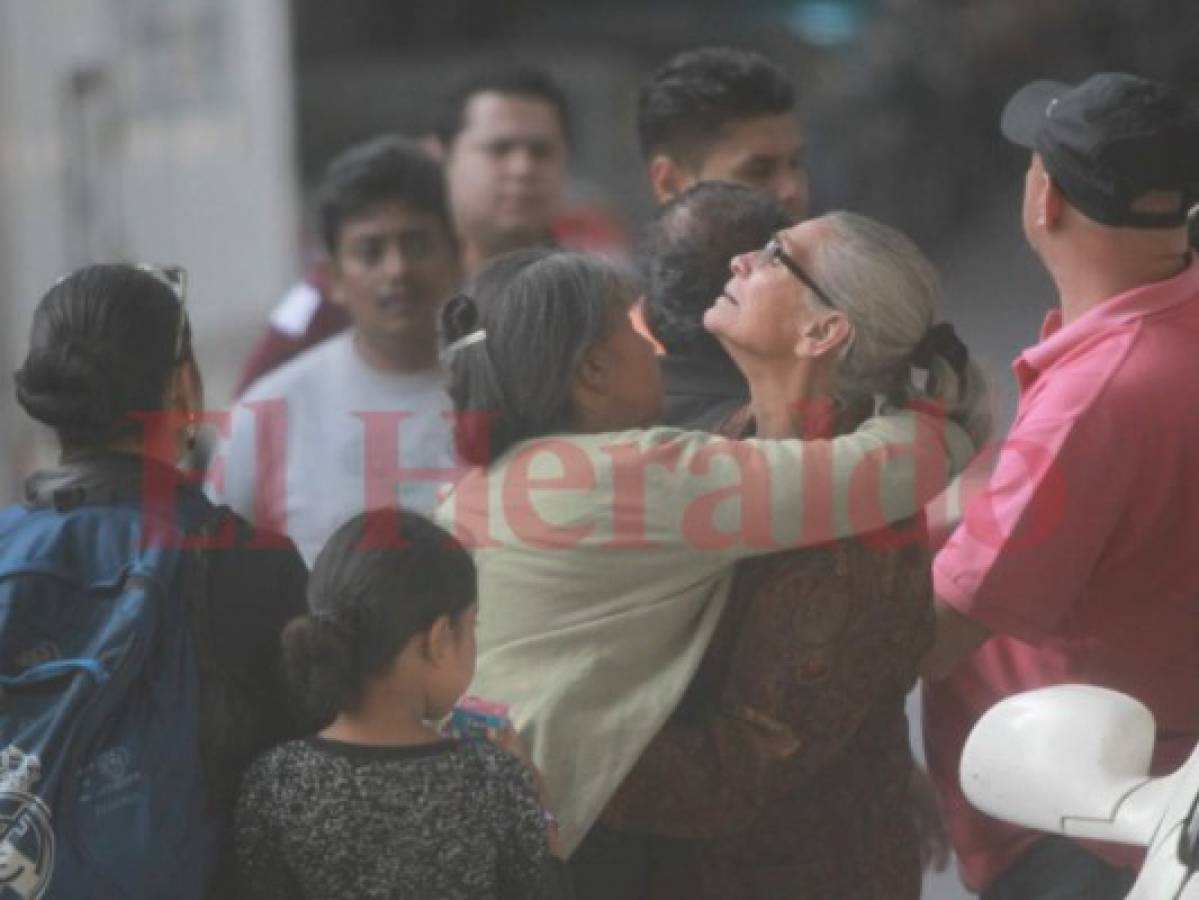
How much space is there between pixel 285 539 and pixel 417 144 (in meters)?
2.22

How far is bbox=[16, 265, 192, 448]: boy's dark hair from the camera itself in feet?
11.4

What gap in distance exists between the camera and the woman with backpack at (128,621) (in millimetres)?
3326

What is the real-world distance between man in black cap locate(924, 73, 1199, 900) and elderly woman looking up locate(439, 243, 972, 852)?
141mm

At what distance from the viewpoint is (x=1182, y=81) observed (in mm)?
20016

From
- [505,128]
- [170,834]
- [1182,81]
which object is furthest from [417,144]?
[1182,81]

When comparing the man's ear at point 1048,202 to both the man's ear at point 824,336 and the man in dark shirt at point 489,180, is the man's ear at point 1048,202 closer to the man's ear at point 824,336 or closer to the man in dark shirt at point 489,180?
the man's ear at point 824,336

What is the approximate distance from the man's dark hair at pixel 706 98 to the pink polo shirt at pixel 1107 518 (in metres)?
1.24

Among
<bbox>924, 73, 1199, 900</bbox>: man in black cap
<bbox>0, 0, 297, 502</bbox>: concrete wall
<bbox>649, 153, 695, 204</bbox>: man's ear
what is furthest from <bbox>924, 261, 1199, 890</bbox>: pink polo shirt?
<bbox>0, 0, 297, 502</bbox>: concrete wall

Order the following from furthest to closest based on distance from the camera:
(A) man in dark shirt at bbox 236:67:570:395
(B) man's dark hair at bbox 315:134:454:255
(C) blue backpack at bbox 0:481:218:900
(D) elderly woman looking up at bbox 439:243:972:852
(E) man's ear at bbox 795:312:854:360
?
(A) man in dark shirt at bbox 236:67:570:395, (B) man's dark hair at bbox 315:134:454:255, (E) man's ear at bbox 795:312:854:360, (D) elderly woman looking up at bbox 439:243:972:852, (C) blue backpack at bbox 0:481:218:900

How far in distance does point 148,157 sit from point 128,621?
605 centimetres

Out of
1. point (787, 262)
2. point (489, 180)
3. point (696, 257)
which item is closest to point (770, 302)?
point (787, 262)

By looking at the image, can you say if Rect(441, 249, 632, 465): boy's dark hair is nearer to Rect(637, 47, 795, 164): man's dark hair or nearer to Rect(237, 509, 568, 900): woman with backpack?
Rect(237, 509, 568, 900): woman with backpack

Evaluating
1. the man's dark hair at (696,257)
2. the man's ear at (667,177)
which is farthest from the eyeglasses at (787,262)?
the man's ear at (667,177)

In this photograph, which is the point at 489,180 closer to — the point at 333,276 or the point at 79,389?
the point at 333,276
